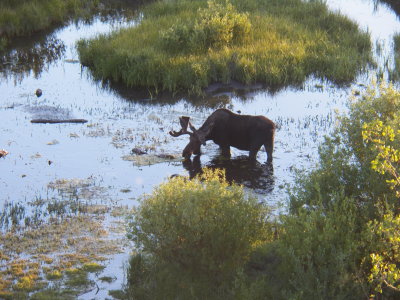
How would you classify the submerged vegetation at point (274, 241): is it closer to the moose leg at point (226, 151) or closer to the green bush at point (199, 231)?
the green bush at point (199, 231)

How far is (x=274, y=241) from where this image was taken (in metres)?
9.16

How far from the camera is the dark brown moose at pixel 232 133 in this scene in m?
13.9

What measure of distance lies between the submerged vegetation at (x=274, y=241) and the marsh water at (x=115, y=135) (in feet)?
2.14

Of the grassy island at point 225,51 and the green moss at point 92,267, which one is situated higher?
the grassy island at point 225,51

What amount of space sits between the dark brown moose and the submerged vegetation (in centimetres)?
427

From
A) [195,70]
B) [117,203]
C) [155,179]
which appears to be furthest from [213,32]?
[117,203]

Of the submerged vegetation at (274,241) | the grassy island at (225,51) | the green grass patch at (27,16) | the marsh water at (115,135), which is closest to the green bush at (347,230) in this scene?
the submerged vegetation at (274,241)

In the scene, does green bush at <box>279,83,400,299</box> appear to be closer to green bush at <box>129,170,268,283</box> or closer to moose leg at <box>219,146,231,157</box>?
green bush at <box>129,170,268,283</box>

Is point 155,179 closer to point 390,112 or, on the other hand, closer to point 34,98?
point 390,112

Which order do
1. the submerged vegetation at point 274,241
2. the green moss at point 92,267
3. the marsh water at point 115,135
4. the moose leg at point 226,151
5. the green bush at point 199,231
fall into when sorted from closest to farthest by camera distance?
the submerged vegetation at point 274,241 < the green bush at point 199,231 < the green moss at point 92,267 < the marsh water at point 115,135 < the moose leg at point 226,151

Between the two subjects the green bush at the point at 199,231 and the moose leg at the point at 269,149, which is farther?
the moose leg at the point at 269,149

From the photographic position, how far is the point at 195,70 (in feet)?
62.4

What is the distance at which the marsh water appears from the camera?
1237 centimetres

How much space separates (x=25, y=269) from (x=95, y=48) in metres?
12.8
